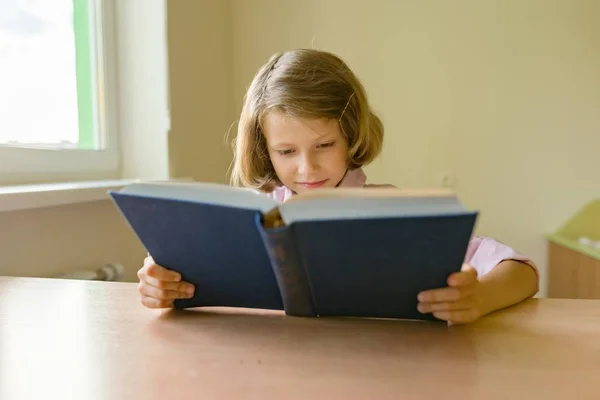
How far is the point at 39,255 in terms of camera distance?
3.47 ft

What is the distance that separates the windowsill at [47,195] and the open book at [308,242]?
436 millimetres

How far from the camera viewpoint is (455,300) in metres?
0.59

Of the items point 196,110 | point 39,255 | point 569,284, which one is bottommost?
point 569,284

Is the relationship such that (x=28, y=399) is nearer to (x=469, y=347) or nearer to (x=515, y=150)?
(x=469, y=347)

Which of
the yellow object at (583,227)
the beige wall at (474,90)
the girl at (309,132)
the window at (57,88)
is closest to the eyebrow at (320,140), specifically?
the girl at (309,132)

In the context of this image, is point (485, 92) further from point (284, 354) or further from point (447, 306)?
point (284, 354)

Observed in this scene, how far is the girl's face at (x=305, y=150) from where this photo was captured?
0.93 meters

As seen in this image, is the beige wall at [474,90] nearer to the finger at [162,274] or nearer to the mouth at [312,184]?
the mouth at [312,184]

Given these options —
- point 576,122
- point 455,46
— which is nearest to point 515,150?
point 576,122

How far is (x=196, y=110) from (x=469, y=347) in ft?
4.28

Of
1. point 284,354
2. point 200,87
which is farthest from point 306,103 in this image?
point 200,87

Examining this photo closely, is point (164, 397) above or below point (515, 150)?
below

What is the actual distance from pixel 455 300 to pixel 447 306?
0.4 inches

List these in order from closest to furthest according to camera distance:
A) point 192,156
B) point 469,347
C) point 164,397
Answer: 1. point 164,397
2. point 469,347
3. point 192,156
